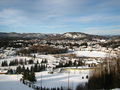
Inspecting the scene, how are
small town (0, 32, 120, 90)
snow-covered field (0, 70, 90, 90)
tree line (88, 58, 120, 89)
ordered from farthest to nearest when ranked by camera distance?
small town (0, 32, 120, 90) → snow-covered field (0, 70, 90, 90) → tree line (88, 58, 120, 89)

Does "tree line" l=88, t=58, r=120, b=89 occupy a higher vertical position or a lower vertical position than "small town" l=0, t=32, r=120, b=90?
higher

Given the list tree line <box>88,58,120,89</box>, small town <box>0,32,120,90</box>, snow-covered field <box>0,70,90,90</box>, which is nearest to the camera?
tree line <box>88,58,120,89</box>

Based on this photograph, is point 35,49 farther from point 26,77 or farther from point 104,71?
point 104,71

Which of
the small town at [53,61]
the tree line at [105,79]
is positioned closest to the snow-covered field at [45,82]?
the small town at [53,61]

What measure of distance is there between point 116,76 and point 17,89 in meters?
6.14

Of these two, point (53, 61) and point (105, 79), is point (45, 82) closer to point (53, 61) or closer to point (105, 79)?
point (105, 79)

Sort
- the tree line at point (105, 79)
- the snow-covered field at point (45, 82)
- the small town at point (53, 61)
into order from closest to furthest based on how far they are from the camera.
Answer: the tree line at point (105, 79), the snow-covered field at point (45, 82), the small town at point (53, 61)

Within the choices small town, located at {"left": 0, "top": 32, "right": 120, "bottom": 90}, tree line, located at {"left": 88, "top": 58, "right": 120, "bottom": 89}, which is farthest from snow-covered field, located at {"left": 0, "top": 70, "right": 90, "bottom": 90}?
tree line, located at {"left": 88, "top": 58, "right": 120, "bottom": 89}

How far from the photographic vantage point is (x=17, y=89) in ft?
22.9

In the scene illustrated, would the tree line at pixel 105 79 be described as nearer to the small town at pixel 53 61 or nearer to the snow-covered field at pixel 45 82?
the small town at pixel 53 61

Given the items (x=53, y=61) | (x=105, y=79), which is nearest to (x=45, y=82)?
(x=105, y=79)

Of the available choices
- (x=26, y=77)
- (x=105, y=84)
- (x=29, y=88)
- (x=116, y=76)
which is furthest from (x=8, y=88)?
(x=116, y=76)

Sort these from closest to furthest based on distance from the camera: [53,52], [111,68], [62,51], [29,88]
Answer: [29,88] < [111,68] < [53,52] < [62,51]

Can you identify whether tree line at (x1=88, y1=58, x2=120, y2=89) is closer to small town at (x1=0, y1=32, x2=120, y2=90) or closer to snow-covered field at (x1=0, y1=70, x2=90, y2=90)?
small town at (x1=0, y1=32, x2=120, y2=90)
